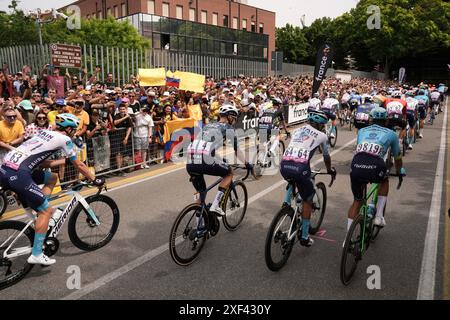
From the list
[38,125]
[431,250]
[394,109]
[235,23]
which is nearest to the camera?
[431,250]

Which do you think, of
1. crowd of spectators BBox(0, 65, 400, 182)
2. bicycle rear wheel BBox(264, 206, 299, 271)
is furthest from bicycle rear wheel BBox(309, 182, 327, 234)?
crowd of spectators BBox(0, 65, 400, 182)

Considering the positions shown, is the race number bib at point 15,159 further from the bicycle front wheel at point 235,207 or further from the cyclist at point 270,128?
the cyclist at point 270,128

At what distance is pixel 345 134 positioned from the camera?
16906 mm

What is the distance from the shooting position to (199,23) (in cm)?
4747

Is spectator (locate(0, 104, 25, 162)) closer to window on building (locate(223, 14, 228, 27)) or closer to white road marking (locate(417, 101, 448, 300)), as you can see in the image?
white road marking (locate(417, 101, 448, 300))

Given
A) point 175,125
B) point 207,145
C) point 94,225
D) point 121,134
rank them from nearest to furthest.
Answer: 1. point 207,145
2. point 94,225
3. point 121,134
4. point 175,125

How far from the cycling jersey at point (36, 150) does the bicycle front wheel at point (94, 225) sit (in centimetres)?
84

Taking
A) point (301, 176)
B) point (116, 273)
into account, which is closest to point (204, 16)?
point (301, 176)

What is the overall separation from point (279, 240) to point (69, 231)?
2759 mm

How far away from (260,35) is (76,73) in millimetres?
42893

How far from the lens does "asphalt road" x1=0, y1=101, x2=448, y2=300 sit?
13.9ft

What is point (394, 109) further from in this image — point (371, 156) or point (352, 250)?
point (352, 250)

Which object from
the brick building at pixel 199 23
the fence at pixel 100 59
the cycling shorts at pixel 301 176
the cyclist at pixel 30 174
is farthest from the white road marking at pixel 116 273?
the brick building at pixel 199 23
